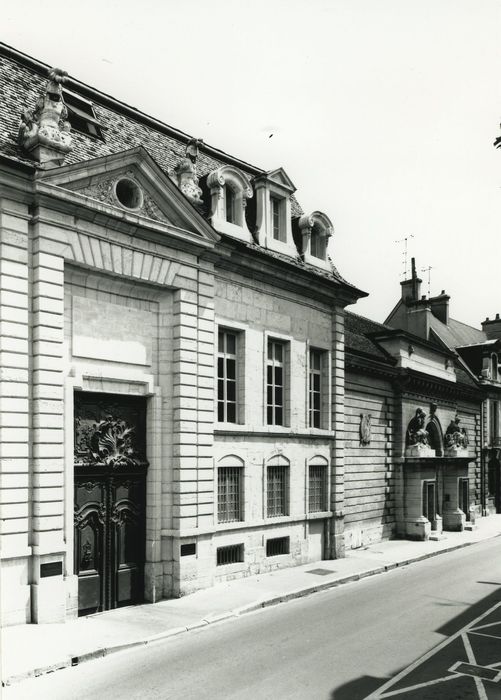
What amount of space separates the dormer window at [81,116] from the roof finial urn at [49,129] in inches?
71.4

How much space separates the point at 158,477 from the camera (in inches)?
626

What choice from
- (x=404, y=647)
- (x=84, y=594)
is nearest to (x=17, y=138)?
(x=84, y=594)

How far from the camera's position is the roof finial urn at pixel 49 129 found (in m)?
13.6

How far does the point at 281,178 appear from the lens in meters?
20.8

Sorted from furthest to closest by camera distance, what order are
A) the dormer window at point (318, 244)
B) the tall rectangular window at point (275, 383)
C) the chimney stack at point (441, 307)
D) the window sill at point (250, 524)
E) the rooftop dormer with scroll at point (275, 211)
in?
the chimney stack at point (441, 307) < the dormer window at point (318, 244) < the rooftop dormer with scroll at point (275, 211) < the tall rectangular window at point (275, 383) < the window sill at point (250, 524)

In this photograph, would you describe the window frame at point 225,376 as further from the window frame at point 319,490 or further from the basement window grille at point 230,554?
the window frame at point 319,490

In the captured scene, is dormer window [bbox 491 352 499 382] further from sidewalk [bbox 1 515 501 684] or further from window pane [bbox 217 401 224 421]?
window pane [bbox 217 401 224 421]

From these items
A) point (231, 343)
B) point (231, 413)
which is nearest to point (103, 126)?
point (231, 343)

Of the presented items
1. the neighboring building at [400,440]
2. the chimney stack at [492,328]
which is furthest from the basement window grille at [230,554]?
the chimney stack at [492,328]

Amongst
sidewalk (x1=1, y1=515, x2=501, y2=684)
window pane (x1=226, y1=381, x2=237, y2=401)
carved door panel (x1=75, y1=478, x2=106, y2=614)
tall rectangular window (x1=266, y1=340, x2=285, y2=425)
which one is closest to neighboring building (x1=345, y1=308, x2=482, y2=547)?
sidewalk (x1=1, y1=515, x2=501, y2=684)

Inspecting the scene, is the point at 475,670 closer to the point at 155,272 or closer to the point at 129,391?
the point at 129,391

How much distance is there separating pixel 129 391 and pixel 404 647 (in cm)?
795

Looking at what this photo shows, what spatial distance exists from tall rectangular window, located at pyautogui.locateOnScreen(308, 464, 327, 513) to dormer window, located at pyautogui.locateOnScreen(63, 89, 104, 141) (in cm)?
1189

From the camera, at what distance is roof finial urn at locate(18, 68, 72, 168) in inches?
537
